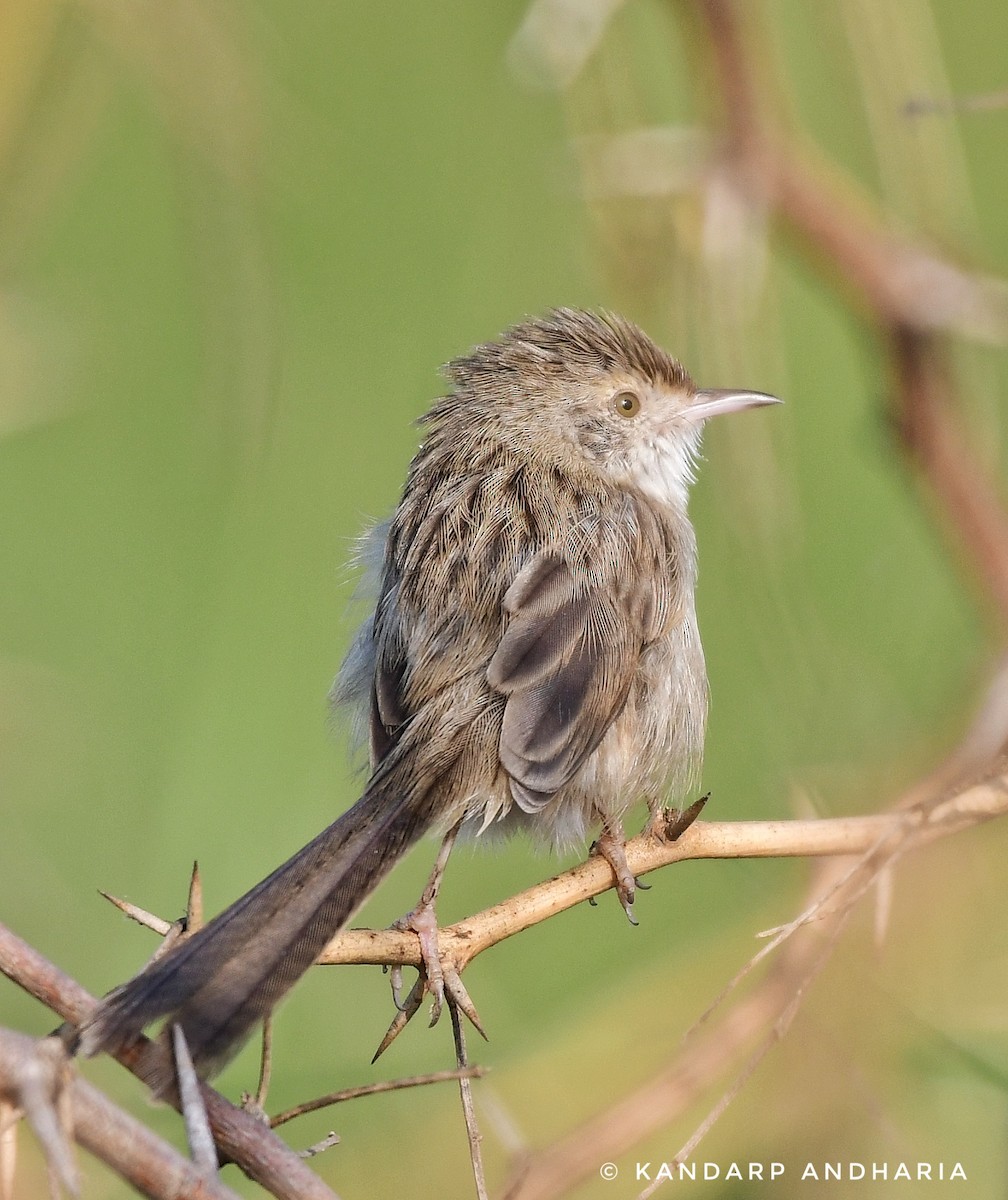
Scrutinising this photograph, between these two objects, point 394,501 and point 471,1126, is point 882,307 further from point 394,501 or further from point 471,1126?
point 471,1126

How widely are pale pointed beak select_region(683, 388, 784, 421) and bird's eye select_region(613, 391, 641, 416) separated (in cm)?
13

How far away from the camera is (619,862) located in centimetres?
255

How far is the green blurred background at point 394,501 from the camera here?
2.57 m

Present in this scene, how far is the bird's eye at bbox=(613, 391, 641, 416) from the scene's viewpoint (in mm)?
3395

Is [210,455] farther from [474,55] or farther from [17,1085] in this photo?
[17,1085]

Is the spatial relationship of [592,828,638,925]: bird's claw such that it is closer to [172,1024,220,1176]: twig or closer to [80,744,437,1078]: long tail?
[80,744,437,1078]: long tail

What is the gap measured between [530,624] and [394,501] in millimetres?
992

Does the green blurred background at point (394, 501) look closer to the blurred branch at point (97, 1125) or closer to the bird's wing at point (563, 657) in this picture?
the bird's wing at point (563, 657)

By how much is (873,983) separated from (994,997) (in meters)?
0.30

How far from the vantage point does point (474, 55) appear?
3.24 m

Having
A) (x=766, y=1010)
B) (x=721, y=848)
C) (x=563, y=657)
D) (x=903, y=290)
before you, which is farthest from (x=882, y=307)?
(x=766, y=1010)

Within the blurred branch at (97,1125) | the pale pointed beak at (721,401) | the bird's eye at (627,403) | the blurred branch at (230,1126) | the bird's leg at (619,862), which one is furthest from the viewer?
the bird's eye at (627,403)

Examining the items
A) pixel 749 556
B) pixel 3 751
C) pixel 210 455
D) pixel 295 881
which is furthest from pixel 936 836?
pixel 3 751

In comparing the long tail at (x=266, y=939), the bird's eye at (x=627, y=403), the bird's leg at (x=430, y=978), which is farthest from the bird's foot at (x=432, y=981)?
the bird's eye at (x=627, y=403)
